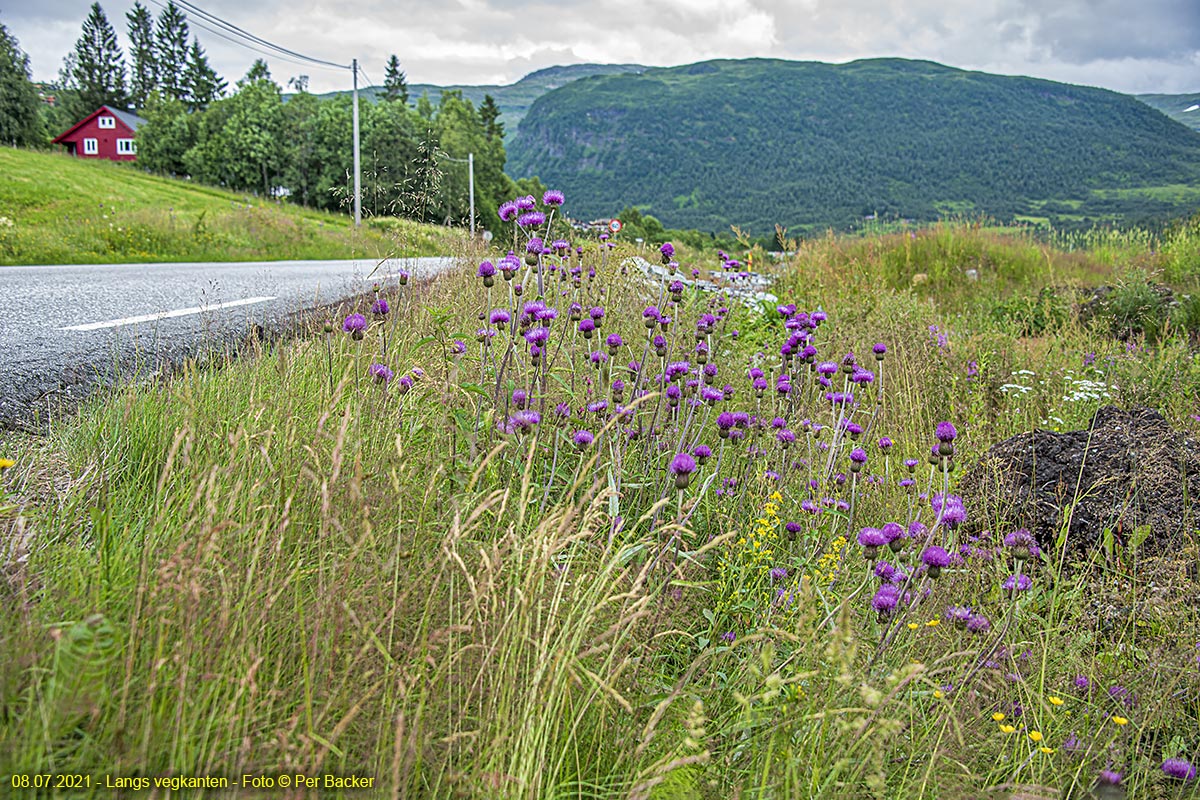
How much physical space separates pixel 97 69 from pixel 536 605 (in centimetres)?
9856

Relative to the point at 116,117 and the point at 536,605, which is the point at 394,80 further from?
the point at 536,605

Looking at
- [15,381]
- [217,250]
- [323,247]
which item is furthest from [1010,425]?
[323,247]

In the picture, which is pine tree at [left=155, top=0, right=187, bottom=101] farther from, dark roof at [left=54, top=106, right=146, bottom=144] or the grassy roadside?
the grassy roadside


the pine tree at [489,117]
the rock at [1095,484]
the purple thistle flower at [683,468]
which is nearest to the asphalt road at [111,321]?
the purple thistle flower at [683,468]

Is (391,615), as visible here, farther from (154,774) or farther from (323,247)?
(323,247)

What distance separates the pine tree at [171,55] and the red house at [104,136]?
9.25 metres

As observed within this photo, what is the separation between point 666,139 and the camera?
19675 centimetres

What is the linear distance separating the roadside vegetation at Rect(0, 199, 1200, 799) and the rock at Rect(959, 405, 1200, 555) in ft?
0.39

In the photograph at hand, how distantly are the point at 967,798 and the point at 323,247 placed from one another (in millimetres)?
18640

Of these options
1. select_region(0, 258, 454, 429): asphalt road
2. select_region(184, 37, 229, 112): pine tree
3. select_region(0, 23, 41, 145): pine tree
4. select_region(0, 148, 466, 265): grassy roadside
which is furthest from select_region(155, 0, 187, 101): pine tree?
select_region(0, 258, 454, 429): asphalt road

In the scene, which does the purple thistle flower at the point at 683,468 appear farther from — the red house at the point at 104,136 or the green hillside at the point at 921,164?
the green hillside at the point at 921,164

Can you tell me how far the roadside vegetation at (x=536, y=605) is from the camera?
1264 mm

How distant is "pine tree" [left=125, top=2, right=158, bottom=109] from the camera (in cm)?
7769

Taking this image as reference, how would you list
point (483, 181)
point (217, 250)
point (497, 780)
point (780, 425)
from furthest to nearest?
1. point (483, 181)
2. point (217, 250)
3. point (780, 425)
4. point (497, 780)
